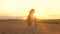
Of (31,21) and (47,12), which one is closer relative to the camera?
(31,21)

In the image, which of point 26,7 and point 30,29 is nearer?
point 30,29

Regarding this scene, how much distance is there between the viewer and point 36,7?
1.24 m

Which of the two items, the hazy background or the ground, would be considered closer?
the ground

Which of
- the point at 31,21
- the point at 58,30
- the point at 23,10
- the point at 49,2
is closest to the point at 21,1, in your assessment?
the point at 23,10

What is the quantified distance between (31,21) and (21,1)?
49 cm

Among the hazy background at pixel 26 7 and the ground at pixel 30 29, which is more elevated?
the hazy background at pixel 26 7

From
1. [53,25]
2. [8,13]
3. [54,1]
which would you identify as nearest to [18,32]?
[53,25]

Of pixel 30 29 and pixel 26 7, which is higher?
pixel 26 7

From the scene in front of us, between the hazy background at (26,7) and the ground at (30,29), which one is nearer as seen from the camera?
the ground at (30,29)

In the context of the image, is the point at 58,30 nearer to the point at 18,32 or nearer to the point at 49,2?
the point at 18,32

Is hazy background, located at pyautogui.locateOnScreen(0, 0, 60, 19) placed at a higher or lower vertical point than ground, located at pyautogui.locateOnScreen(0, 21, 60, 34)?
higher

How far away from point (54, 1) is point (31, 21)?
0.48 m

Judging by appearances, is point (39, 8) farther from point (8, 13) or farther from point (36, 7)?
point (8, 13)

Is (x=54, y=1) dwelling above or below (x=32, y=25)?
above
